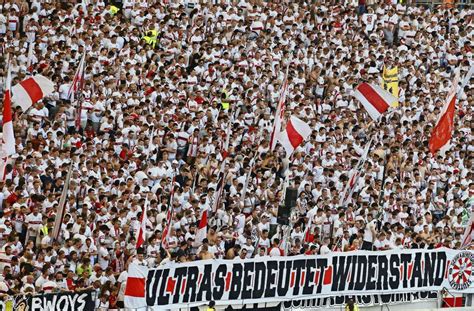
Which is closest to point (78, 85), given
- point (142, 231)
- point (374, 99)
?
point (142, 231)

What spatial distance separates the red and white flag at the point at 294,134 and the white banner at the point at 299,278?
359cm

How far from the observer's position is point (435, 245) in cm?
3309

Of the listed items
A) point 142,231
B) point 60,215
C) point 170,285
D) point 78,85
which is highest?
point 78,85

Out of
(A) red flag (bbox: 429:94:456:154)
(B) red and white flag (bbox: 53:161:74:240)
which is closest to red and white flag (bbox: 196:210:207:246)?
(B) red and white flag (bbox: 53:161:74:240)

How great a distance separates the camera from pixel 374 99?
3628cm

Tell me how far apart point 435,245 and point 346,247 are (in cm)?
206

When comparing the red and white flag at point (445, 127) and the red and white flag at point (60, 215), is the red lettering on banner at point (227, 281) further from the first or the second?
the red and white flag at point (445, 127)

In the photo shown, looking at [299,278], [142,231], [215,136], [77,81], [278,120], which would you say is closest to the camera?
[142,231]

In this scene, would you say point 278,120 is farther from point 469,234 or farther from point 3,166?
point 3,166

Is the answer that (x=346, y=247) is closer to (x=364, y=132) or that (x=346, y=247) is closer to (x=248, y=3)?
(x=364, y=132)

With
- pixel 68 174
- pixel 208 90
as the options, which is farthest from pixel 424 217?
pixel 68 174

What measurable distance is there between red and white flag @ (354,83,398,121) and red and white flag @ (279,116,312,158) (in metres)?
2.90

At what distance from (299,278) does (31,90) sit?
21.0 feet

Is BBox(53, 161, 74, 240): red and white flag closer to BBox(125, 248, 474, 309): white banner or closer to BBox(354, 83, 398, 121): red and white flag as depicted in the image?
BBox(125, 248, 474, 309): white banner
